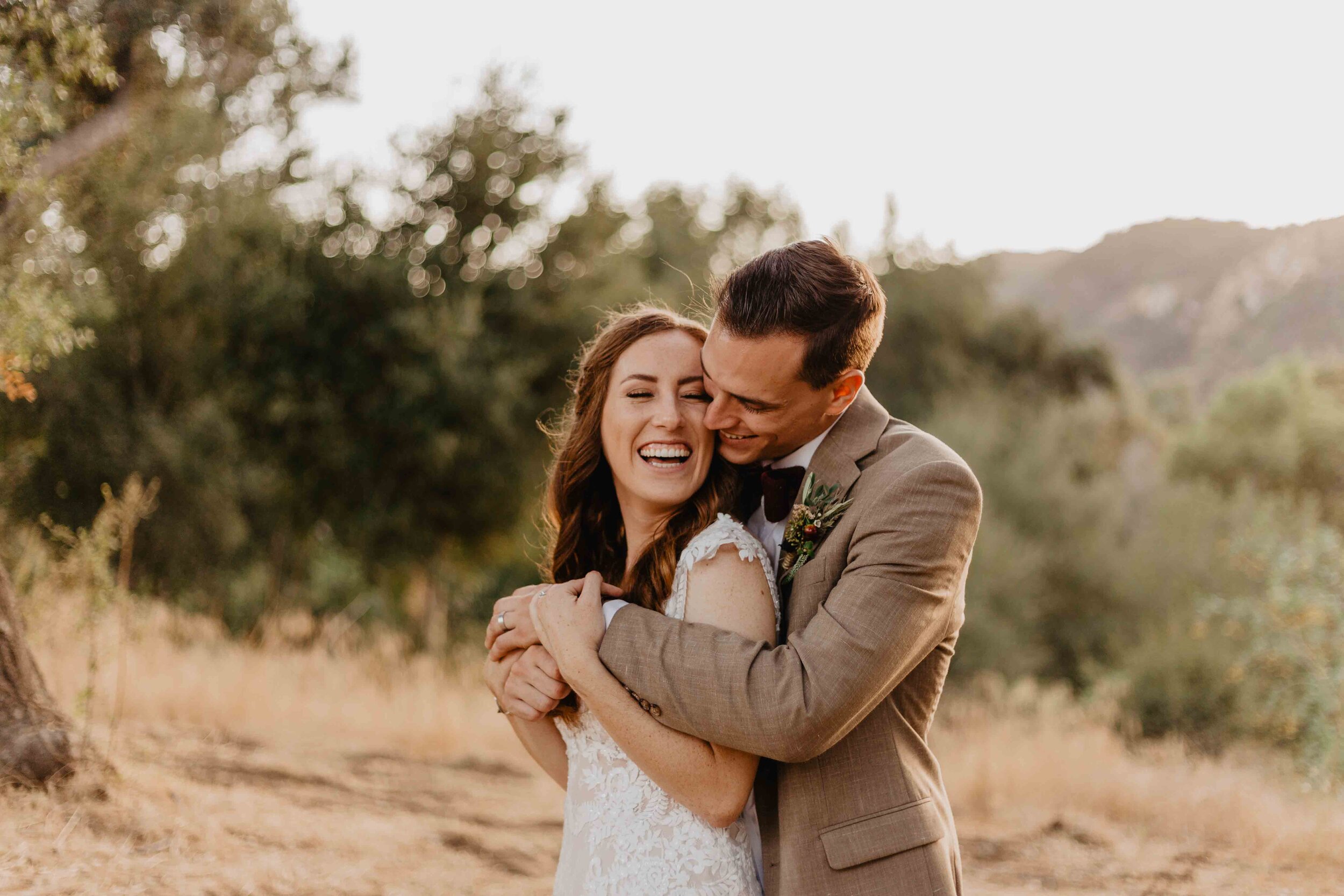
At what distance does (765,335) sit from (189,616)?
9507mm

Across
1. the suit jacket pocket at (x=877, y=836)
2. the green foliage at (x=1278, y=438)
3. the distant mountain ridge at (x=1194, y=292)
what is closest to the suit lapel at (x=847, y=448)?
the suit jacket pocket at (x=877, y=836)

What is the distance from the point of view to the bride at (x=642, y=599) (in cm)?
246

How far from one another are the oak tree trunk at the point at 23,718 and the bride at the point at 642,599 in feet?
7.76

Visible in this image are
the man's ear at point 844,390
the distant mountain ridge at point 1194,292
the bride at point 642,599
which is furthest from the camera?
the distant mountain ridge at point 1194,292

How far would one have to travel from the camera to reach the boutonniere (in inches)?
102

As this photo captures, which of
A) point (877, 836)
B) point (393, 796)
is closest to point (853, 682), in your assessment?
point (877, 836)

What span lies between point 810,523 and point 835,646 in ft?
1.40

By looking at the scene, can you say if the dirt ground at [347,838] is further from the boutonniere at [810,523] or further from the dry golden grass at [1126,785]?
the boutonniere at [810,523]

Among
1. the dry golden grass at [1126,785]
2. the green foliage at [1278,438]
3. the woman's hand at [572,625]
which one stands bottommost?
the dry golden grass at [1126,785]

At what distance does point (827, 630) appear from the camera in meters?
2.29

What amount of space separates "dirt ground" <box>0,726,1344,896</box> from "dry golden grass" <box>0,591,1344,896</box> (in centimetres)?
2

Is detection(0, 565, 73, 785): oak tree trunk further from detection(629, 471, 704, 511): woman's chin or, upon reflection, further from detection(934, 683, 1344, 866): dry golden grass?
detection(934, 683, 1344, 866): dry golden grass

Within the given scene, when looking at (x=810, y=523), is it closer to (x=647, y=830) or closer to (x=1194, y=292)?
(x=647, y=830)

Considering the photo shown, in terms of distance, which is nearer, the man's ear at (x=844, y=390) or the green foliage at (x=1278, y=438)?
the man's ear at (x=844, y=390)
